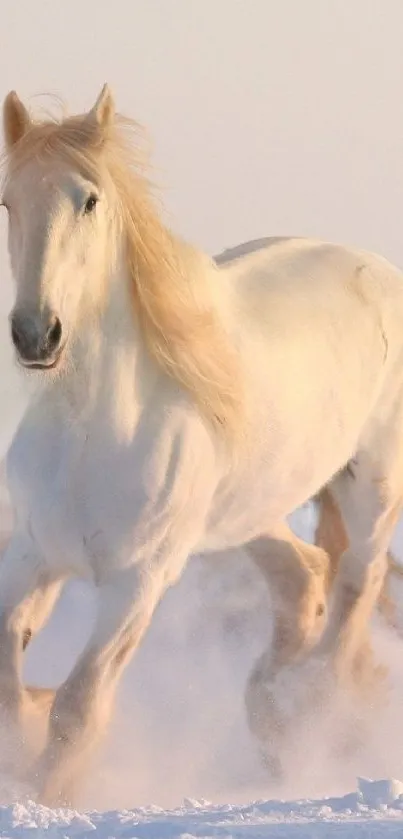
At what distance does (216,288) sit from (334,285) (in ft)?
2.78

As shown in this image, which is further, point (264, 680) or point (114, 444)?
point (264, 680)

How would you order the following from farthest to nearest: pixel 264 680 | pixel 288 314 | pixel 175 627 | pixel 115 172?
pixel 175 627, pixel 264 680, pixel 288 314, pixel 115 172

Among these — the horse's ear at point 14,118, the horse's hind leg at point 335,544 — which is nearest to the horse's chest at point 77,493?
the horse's ear at point 14,118

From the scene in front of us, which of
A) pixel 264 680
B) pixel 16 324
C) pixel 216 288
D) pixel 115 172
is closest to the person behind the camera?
pixel 16 324

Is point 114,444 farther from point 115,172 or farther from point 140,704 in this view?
point 140,704

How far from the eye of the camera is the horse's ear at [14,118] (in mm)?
4320

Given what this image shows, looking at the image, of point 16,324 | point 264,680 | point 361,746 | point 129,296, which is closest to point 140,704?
point 264,680

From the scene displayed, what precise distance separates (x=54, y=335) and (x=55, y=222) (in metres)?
0.30

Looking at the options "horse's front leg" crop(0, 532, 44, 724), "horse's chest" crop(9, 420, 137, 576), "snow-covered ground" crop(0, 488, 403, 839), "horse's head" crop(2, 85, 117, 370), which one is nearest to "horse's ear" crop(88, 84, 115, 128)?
"horse's head" crop(2, 85, 117, 370)

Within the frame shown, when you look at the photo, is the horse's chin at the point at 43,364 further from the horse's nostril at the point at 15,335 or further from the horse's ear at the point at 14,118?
the horse's ear at the point at 14,118

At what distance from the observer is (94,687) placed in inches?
169

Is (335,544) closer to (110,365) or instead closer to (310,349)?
(310,349)

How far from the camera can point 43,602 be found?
15.0 feet

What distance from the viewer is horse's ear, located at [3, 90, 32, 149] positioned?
432 cm
